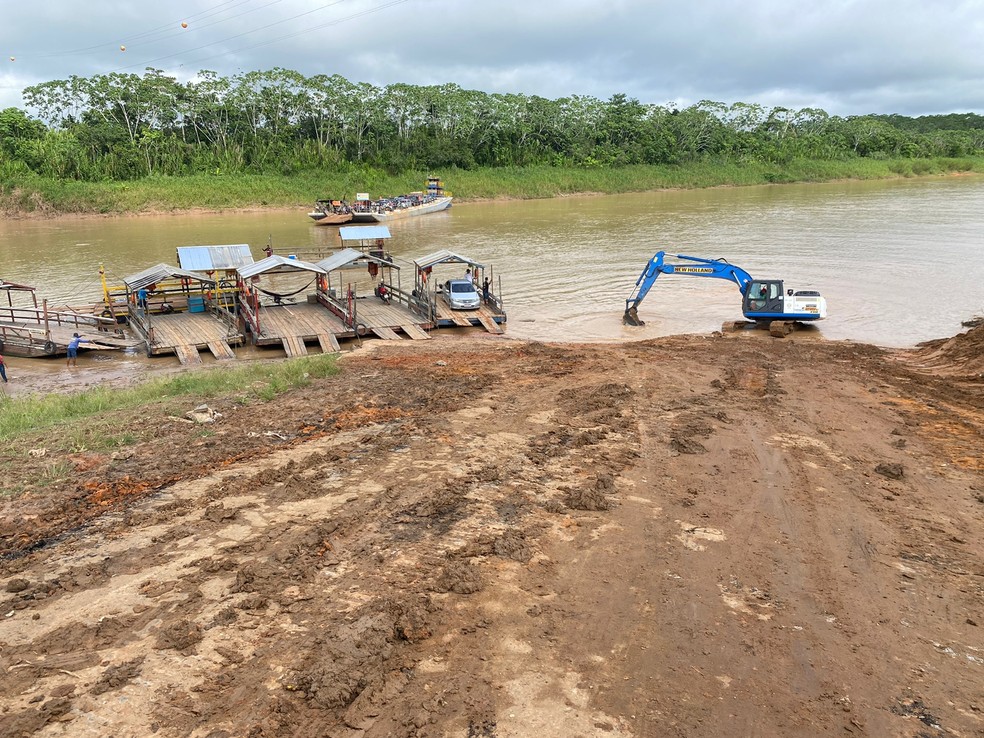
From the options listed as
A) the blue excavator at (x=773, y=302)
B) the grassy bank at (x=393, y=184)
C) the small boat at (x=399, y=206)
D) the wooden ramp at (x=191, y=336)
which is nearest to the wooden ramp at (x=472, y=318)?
the blue excavator at (x=773, y=302)

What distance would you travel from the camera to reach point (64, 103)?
78.0 metres

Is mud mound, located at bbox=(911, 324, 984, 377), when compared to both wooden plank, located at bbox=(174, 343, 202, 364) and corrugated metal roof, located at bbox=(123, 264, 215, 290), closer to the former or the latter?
wooden plank, located at bbox=(174, 343, 202, 364)

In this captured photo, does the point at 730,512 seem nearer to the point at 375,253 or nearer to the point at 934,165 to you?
the point at 375,253

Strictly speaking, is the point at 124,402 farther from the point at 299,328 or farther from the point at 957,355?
the point at 957,355

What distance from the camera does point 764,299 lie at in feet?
75.3

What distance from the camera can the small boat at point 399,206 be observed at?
5809 centimetres

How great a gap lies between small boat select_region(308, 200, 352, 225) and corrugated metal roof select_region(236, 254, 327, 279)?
109 feet

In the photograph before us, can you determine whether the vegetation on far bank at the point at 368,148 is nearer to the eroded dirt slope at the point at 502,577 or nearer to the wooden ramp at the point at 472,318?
the wooden ramp at the point at 472,318

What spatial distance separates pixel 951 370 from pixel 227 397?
58.7 ft

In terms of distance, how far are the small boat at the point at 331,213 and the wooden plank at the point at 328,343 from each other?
3618cm

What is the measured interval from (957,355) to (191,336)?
23.3 meters

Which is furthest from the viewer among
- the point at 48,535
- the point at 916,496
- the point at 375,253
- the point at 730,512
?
the point at 375,253

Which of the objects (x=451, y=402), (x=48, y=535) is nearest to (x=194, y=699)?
(x=48, y=535)

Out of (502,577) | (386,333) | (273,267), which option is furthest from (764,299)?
(502,577)
